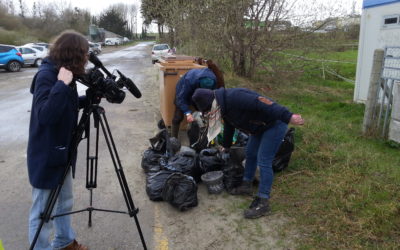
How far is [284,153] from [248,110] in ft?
4.57

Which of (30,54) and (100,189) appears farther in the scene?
(30,54)

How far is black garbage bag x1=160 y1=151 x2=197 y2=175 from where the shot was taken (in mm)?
4484

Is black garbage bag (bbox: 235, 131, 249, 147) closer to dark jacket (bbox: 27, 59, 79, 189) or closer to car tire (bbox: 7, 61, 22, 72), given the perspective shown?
dark jacket (bbox: 27, 59, 79, 189)

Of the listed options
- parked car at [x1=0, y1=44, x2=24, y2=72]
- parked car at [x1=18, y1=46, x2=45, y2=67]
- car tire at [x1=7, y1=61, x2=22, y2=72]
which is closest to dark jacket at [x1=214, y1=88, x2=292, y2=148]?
parked car at [x1=0, y1=44, x2=24, y2=72]

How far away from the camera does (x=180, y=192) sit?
3980 millimetres

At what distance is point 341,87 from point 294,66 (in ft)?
6.68

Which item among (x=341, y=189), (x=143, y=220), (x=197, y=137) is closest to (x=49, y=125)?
(x=143, y=220)

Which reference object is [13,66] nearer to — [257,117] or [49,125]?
[257,117]

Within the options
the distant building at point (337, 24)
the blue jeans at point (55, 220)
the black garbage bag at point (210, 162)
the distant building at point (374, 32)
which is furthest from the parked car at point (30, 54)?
the blue jeans at point (55, 220)

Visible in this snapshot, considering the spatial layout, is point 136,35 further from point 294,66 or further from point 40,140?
point 40,140

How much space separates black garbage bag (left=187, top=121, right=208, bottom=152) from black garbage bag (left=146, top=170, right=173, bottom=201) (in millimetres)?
1098

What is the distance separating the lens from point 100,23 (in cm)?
8981

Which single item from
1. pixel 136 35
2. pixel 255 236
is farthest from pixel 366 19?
pixel 136 35

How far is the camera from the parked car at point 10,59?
20.0m
